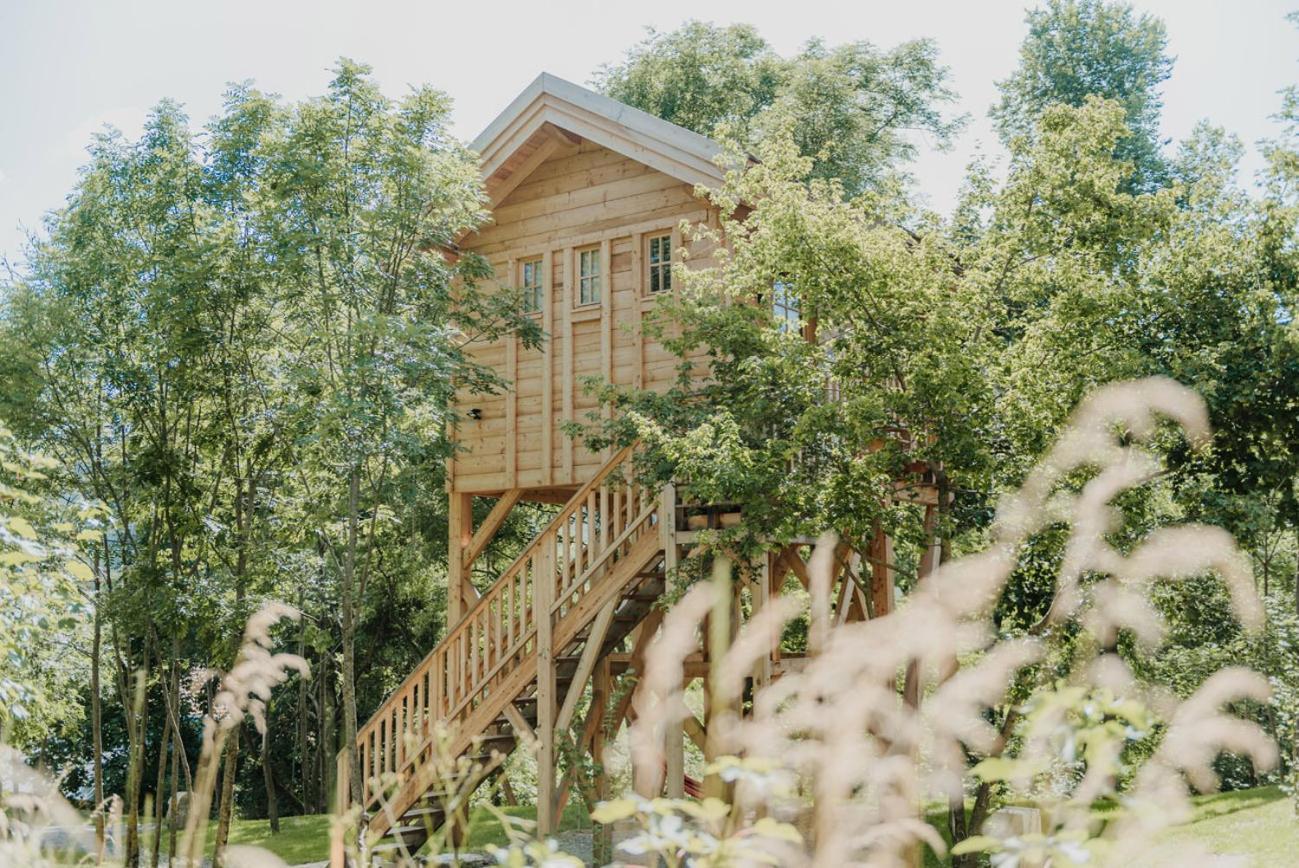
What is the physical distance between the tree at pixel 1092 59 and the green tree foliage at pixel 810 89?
189 centimetres

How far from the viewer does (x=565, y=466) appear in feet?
40.7

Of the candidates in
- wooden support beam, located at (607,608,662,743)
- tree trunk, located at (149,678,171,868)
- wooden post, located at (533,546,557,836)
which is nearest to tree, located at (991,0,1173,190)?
wooden support beam, located at (607,608,662,743)

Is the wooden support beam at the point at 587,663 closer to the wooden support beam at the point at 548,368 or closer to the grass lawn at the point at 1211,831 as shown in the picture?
the grass lawn at the point at 1211,831

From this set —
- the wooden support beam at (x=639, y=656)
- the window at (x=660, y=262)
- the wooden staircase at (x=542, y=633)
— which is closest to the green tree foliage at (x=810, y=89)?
the window at (x=660, y=262)

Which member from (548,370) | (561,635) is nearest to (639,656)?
(561,635)

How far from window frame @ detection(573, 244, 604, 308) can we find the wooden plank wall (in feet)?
0.11

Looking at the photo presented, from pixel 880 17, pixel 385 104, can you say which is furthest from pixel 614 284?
pixel 880 17

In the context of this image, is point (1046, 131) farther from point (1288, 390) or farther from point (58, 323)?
point (58, 323)

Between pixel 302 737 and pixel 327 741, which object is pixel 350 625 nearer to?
pixel 327 741

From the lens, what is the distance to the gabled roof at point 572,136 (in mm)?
11633

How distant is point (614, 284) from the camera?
12438 millimetres

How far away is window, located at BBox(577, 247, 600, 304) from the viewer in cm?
1268

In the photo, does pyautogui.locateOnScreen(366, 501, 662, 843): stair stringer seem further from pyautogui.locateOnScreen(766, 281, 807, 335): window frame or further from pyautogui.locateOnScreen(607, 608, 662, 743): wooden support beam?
pyautogui.locateOnScreen(766, 281, 807, 335): window frame

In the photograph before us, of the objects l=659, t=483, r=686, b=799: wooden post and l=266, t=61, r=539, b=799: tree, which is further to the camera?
l=659, t=483, r=686, b=799: wooden post
